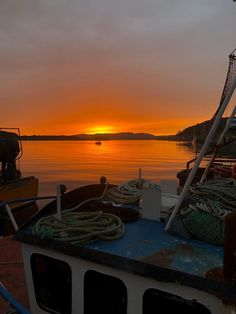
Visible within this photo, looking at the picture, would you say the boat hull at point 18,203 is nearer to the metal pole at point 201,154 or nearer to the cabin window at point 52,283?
the cabin window at point 52,283

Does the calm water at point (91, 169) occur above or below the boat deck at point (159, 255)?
below

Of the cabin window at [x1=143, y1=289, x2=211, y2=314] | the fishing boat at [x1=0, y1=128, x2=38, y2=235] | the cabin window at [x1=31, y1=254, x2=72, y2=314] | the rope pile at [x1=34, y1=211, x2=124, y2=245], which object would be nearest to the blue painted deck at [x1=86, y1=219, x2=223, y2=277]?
the rope pile at [x1=34, y1=211, x2=124, y2=245]

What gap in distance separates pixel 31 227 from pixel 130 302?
1908mm

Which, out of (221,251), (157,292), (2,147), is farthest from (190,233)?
(2,147)

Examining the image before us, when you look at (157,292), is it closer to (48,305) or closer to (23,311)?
(23,311)

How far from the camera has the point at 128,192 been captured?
614 cm

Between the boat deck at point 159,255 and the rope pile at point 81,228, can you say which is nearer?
the boat deck at point 159,255

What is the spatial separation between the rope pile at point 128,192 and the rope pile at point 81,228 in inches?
52.3

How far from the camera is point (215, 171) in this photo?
11719 millimetres

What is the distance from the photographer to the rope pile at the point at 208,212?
409cm

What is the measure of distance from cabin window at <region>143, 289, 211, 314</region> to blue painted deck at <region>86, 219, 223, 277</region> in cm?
28

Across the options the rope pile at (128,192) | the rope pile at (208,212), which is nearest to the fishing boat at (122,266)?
the rope pile at (208,212)

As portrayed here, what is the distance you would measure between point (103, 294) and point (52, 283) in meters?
0.86

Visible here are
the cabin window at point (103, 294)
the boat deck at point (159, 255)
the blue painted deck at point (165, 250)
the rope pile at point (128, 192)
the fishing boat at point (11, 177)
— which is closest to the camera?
the boat deck at point (159, 255)
